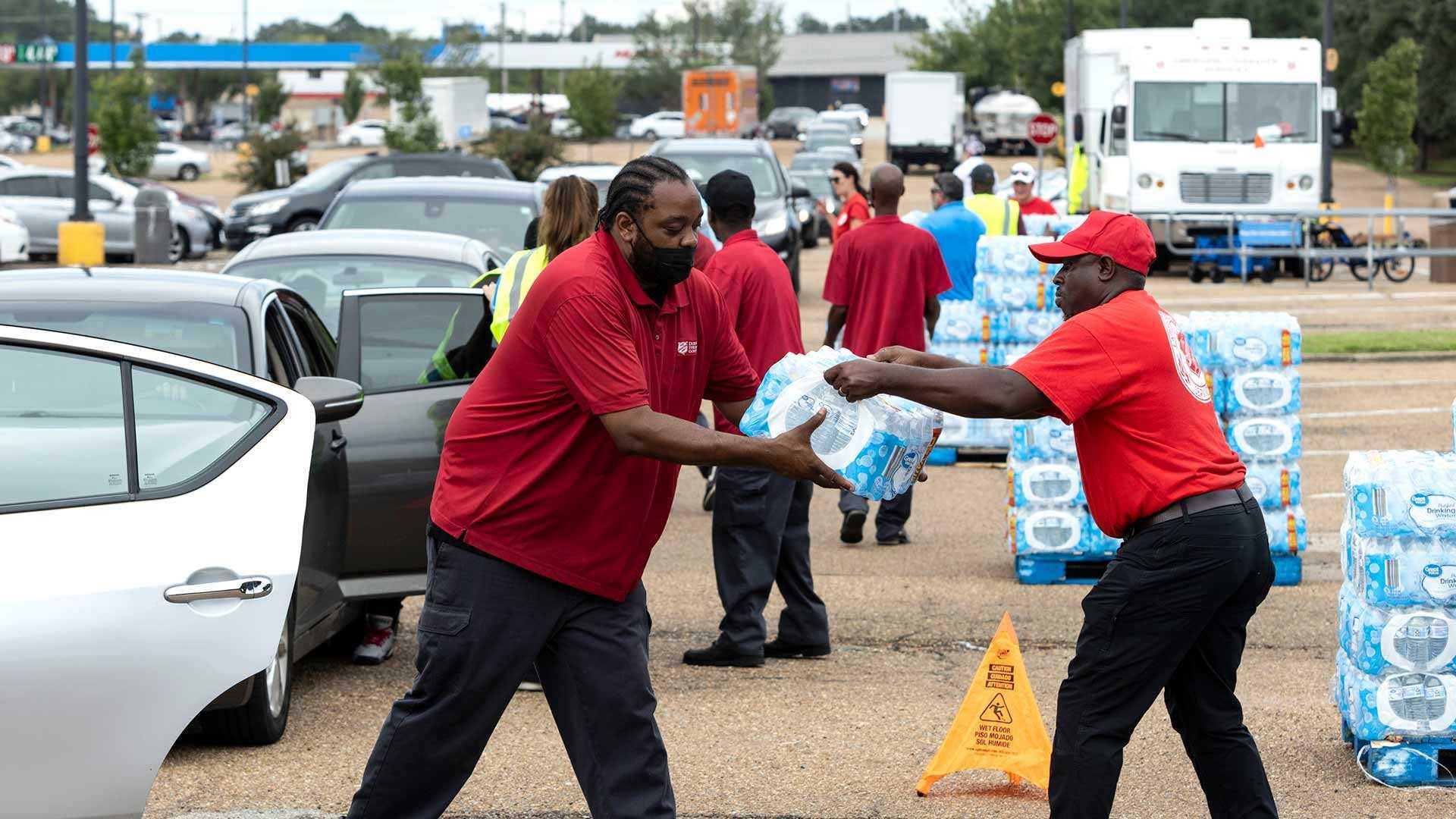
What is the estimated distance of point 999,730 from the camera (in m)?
5.73

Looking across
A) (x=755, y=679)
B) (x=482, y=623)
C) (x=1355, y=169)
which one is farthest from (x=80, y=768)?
(x=1355, y=169)

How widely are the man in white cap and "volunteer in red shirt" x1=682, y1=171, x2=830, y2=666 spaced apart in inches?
348

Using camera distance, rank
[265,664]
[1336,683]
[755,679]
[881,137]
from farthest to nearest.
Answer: [881,137]
[755,679]
[1336,683]
[265,664]

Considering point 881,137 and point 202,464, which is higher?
point 881,137

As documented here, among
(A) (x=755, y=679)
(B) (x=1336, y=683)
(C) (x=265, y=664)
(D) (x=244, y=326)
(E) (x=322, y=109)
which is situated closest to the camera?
(C) (x=265, y=664)

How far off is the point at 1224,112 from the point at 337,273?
66.5 ft

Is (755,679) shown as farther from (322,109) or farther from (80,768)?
(322,109)

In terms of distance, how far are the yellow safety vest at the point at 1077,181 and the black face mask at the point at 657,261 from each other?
27.0 metres

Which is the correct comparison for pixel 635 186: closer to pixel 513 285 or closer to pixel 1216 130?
pixel 513 285

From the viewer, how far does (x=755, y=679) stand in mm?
7328

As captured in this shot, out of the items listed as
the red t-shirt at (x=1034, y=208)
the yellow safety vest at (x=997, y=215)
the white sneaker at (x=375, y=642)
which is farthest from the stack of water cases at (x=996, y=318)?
the white sneaker at (x=375, y=642)

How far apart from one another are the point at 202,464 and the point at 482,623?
100 centimetres

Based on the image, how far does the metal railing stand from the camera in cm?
2375

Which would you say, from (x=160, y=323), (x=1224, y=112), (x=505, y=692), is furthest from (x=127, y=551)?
(x=1224, y=112)
